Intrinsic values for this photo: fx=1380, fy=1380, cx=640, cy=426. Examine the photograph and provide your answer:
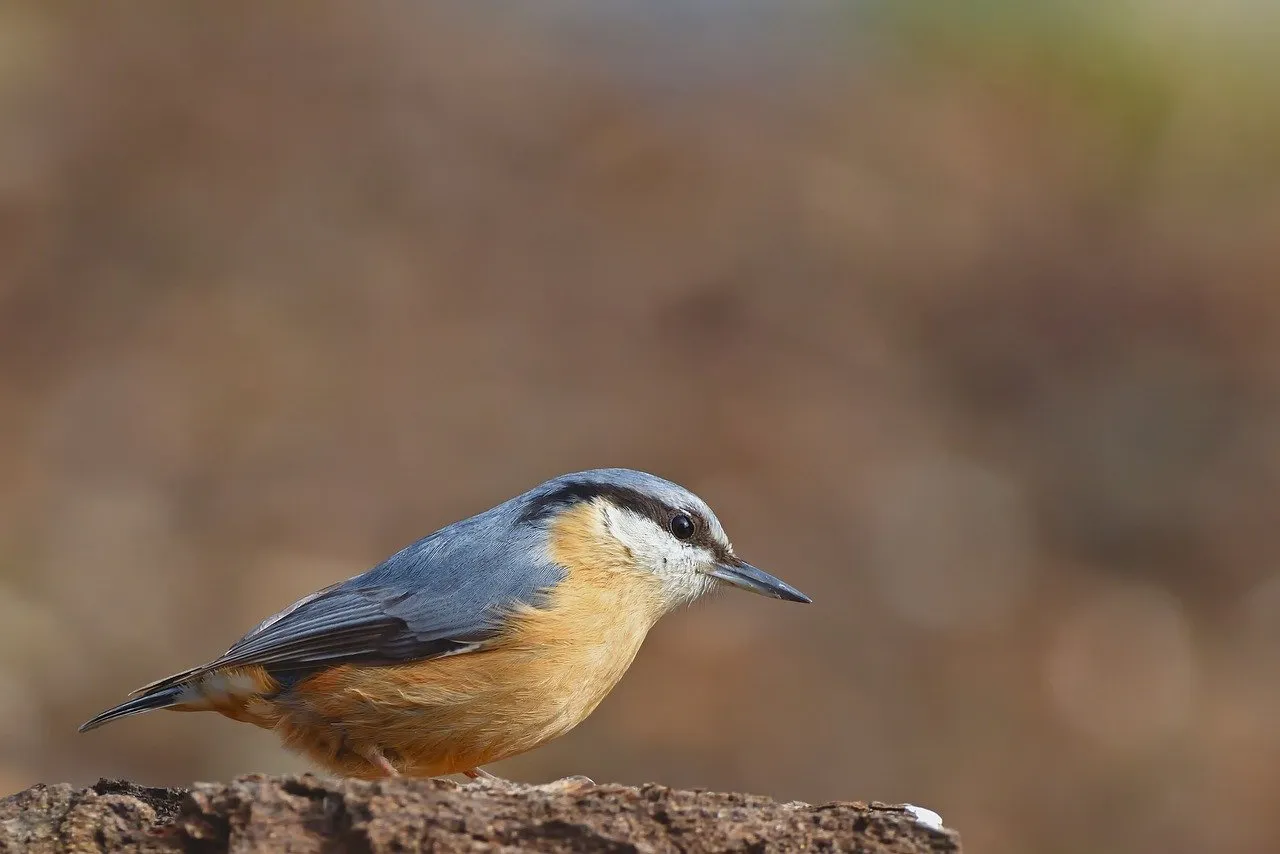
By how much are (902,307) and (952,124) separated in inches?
91.6

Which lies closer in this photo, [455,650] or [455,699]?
[455,699]

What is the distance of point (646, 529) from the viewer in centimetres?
441

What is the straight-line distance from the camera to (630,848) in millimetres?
2805

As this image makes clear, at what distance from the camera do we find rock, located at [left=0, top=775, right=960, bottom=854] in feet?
8.97

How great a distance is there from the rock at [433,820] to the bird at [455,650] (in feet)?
1.77

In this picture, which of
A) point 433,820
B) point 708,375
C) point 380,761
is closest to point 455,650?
point 380,761

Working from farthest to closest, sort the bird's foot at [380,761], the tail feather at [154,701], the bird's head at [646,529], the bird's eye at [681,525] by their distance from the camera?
the bird's eye at [681,525] → the bird's head at [646,529] → the tail feather at [154,701] → the bird's foot at [380,761]

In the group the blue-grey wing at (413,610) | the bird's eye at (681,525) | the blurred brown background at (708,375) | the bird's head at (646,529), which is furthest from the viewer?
the blurred brown background at (708,375)

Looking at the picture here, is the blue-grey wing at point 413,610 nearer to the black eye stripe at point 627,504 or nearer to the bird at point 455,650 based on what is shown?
the bird at point 455,650

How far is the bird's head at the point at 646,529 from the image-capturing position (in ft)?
14.0

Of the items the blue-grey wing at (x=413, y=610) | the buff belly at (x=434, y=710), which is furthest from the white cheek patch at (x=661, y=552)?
the buff belly at (x=434, y=710)

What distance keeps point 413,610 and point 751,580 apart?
119 cm

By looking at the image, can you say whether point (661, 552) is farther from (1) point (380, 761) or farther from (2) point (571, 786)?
(2) point (571, 786)

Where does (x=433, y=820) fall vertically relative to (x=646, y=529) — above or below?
below
